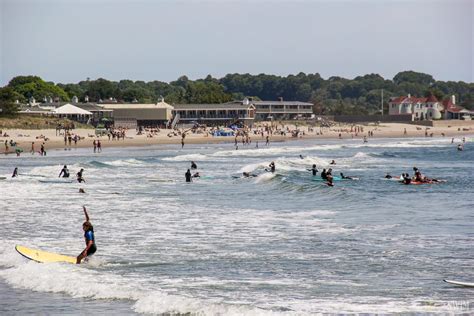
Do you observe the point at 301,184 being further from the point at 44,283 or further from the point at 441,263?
the point at 44,283

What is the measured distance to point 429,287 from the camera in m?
18.0

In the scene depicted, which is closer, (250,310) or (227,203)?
(250,310)

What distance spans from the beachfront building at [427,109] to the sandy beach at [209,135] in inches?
348

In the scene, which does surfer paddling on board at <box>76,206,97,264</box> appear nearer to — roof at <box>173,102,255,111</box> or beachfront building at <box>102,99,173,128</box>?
beachfront building at <box>102,99,173,128</box>

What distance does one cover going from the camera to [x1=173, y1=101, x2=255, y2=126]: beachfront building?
14050 cm

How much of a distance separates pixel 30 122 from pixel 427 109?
87.9 metres

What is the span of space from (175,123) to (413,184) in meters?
95.9

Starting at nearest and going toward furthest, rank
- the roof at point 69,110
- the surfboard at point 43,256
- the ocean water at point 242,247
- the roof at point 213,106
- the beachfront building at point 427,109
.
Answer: the ocean water at point 242,247
the surfboard at point 43,256
the roof at point 69,110
the roof at point 213,106
the beachfront building at point 427,109

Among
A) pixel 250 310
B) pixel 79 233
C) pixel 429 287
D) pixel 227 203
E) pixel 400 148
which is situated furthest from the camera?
pixel 400 148

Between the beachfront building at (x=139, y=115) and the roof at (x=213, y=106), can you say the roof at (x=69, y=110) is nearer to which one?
the beachfront building at (x=139, y=115)

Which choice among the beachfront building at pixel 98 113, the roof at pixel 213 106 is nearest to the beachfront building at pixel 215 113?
the roof at pixel 213 106

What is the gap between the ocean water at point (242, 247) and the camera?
1695cm

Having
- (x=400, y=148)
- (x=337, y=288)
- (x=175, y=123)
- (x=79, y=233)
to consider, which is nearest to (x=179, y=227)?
(x=79, y=233)

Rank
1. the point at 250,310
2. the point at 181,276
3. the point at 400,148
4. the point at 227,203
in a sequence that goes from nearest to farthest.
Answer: the point at 250,310, the point at 181,276, the point at 227,203, the point at 400,148
